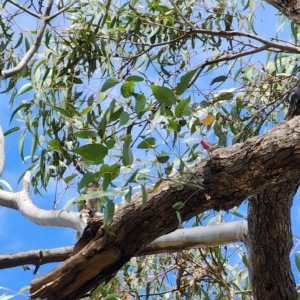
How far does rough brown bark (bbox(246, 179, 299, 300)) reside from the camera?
1688 mm

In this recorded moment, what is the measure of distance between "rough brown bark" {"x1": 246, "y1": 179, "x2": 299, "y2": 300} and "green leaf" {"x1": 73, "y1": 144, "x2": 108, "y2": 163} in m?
0.64

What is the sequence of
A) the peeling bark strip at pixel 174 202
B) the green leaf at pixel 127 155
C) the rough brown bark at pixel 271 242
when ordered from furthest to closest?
1. the rough brown bark at pixel 271 242
2. the peeling bark strip at pixel 174 202
3. the green leaf at pixel 127 155

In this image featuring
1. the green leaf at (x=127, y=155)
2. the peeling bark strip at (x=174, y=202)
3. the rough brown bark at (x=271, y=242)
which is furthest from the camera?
the rough brown bark at (x=271, y=242)

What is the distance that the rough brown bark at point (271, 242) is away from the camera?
66.4 inches

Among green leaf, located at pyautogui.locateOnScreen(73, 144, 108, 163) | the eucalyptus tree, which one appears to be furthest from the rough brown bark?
green leaf, located at pyautogui.locateOnScreen(73, 144, 108, 163)

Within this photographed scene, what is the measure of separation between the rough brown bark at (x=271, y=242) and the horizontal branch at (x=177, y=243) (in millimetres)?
52

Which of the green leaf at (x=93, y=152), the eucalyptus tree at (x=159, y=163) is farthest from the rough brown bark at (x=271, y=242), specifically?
the green leaf at (x=93, y=152)

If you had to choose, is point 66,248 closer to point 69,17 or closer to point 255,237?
point 255,237

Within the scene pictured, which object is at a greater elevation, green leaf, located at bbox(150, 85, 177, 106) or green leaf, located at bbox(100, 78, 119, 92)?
green leaf, located at bbox(100, 78, 119, 92)

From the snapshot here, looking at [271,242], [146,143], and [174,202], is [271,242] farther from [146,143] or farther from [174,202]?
[146,143]

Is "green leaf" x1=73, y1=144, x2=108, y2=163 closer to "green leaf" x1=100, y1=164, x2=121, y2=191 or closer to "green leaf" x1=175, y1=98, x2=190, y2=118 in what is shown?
"green leaf" x1=100, y1=164, x2=121, y2=191

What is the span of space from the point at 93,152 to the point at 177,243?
2.27 ft

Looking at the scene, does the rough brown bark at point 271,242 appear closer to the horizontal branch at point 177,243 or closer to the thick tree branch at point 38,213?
the horizontal branch at point 177,243

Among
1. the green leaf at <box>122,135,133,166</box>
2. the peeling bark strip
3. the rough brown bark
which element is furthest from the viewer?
the rough brown bark
